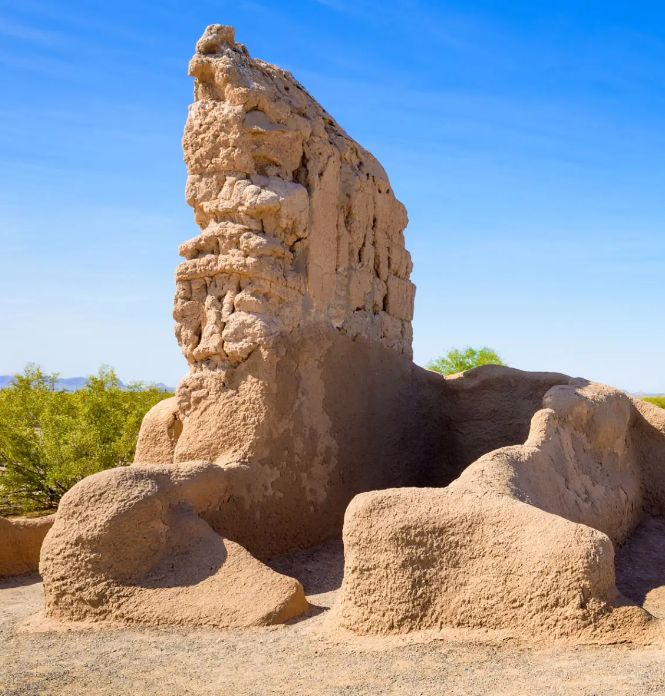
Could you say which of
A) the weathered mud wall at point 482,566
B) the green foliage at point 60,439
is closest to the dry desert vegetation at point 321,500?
the weathered mud wall at point 482,566

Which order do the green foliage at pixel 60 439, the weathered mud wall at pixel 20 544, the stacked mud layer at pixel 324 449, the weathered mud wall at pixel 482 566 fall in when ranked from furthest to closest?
1. the green foliage at pixel 60 439
2. the weathered mud wall at pixel 20 544
3. the stacked mud layer at pixel 324 449
4. the weathered mud wall at pixel 482 566

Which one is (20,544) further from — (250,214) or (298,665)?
(298,665)

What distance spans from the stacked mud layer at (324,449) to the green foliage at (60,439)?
5320mm

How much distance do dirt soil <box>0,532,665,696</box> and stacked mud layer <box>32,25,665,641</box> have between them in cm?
18

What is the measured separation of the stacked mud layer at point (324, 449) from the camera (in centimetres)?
464

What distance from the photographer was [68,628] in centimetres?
521

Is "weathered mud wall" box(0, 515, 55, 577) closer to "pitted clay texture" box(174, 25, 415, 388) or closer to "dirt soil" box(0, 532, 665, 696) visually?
"dirt soil" box(0, 532, 665, 696)

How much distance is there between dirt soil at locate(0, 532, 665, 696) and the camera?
12.6 ft

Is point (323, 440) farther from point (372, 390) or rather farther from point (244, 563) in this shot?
point (244, 563)

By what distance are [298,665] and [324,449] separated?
107 inches

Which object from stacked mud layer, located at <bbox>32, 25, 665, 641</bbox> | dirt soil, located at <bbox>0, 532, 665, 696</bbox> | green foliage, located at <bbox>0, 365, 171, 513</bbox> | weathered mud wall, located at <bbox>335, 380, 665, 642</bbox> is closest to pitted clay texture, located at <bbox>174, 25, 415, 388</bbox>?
stacked mud layer, located at <bbox>32, 25, 665, 641</bbox>

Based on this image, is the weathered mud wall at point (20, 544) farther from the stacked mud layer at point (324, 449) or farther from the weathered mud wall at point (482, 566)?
the weathered mud wall at point (482, 566)

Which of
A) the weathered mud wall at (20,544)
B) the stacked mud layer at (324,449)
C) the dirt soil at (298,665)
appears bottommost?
the dirt soil at (298,665)

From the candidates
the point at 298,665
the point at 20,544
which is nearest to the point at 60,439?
the point at 20,544
